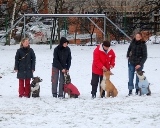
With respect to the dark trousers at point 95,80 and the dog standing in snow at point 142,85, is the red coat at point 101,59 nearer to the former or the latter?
the dark trousers at point 95,80

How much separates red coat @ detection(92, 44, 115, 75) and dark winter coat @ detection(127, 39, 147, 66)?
2.17 feet

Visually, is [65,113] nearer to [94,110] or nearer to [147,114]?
[94,110]

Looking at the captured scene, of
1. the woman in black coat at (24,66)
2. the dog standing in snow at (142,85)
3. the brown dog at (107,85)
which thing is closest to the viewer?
the brown dog at (107,85)

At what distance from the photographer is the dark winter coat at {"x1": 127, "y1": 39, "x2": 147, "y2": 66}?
11023 mm

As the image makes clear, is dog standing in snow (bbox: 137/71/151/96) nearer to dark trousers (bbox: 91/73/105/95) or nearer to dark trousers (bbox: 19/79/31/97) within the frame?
dark trousers (bbox: 91/73/105/95)

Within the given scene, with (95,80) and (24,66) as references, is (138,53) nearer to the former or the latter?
(95,80)

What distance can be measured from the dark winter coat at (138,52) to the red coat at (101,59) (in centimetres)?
66

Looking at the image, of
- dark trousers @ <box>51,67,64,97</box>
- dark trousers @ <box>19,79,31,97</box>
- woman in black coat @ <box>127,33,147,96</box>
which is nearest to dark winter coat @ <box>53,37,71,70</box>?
dark trousers @ <box>51,67,64,97</box>

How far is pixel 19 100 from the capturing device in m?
10.1

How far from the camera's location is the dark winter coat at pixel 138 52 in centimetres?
1102

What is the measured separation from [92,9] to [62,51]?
1080 inches

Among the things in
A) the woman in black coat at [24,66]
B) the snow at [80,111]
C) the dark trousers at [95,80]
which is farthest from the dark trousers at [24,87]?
the dark trousers at [95,80]

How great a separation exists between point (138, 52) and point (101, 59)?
1.03 meters

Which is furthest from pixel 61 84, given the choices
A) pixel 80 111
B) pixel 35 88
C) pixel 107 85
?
pixel 80 111
